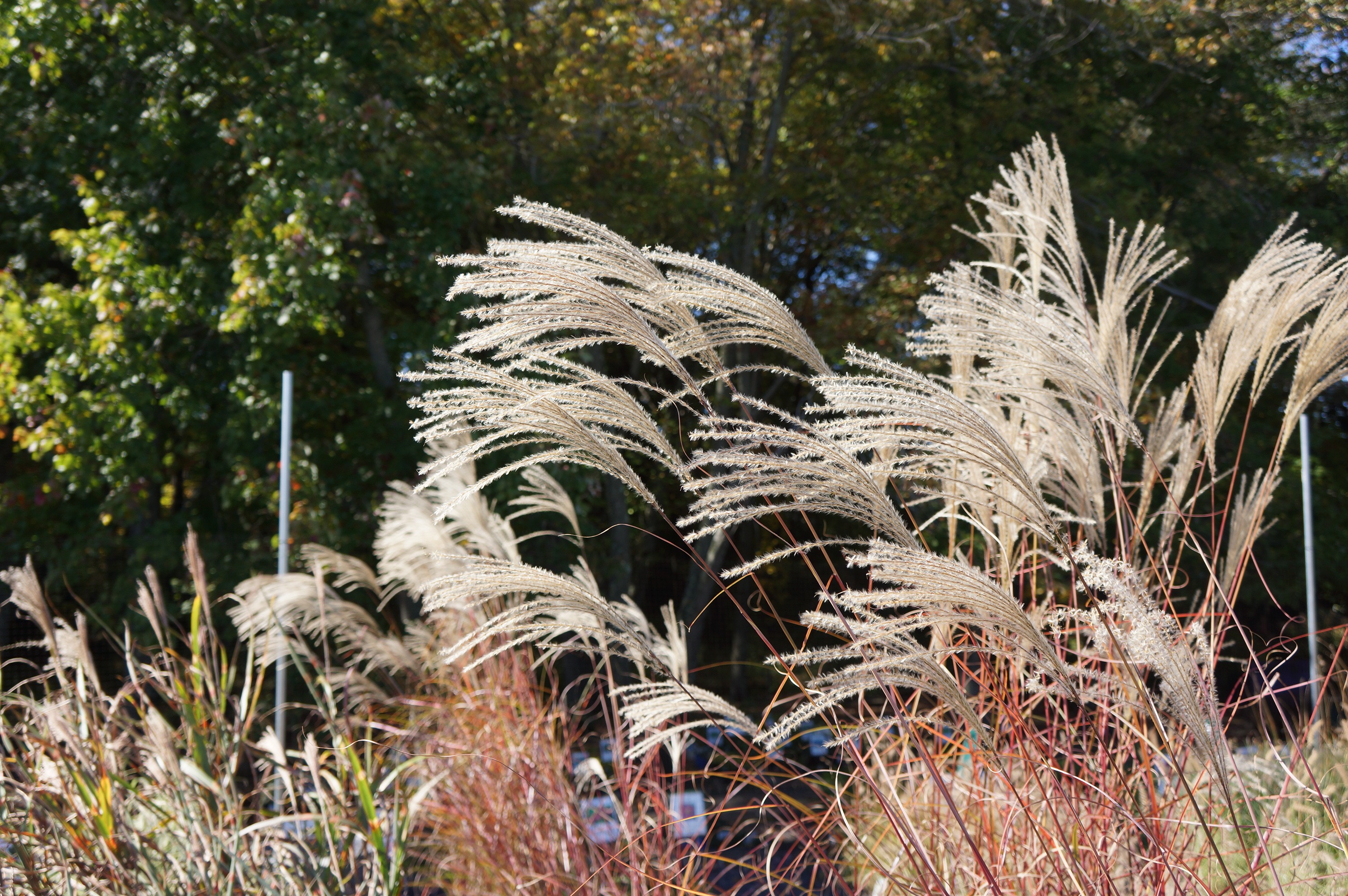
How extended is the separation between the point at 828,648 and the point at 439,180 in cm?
653

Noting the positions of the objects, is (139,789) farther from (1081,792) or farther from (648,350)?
(1081,792)

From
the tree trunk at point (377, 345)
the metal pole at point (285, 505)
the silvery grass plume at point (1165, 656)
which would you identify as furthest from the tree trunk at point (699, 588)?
the silvery grass plume at point (1165, 656)

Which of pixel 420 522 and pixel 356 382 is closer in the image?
pixel 420 522

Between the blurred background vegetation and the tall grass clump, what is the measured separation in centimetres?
404

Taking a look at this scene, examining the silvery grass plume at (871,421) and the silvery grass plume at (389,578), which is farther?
the silvery grass plume at (389,578)

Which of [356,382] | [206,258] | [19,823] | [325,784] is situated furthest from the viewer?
[356,382]

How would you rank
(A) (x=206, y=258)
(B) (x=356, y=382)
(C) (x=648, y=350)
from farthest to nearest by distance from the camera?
(B) (x=356, y=382) < (A) (x=206, y=258) < (C) (x=648, y=350)

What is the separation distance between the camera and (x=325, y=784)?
338 cm

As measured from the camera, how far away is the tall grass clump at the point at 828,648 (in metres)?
1.29

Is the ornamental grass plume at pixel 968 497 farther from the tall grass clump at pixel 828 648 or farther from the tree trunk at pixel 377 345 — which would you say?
the tree trunk at pixel 377 345

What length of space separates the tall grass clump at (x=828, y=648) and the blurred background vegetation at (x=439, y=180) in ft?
13.3

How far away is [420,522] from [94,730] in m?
1.17

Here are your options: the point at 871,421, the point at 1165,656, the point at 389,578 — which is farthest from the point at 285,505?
the point at 1165,656

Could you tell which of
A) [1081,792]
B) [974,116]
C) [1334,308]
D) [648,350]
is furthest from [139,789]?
[974,116]
